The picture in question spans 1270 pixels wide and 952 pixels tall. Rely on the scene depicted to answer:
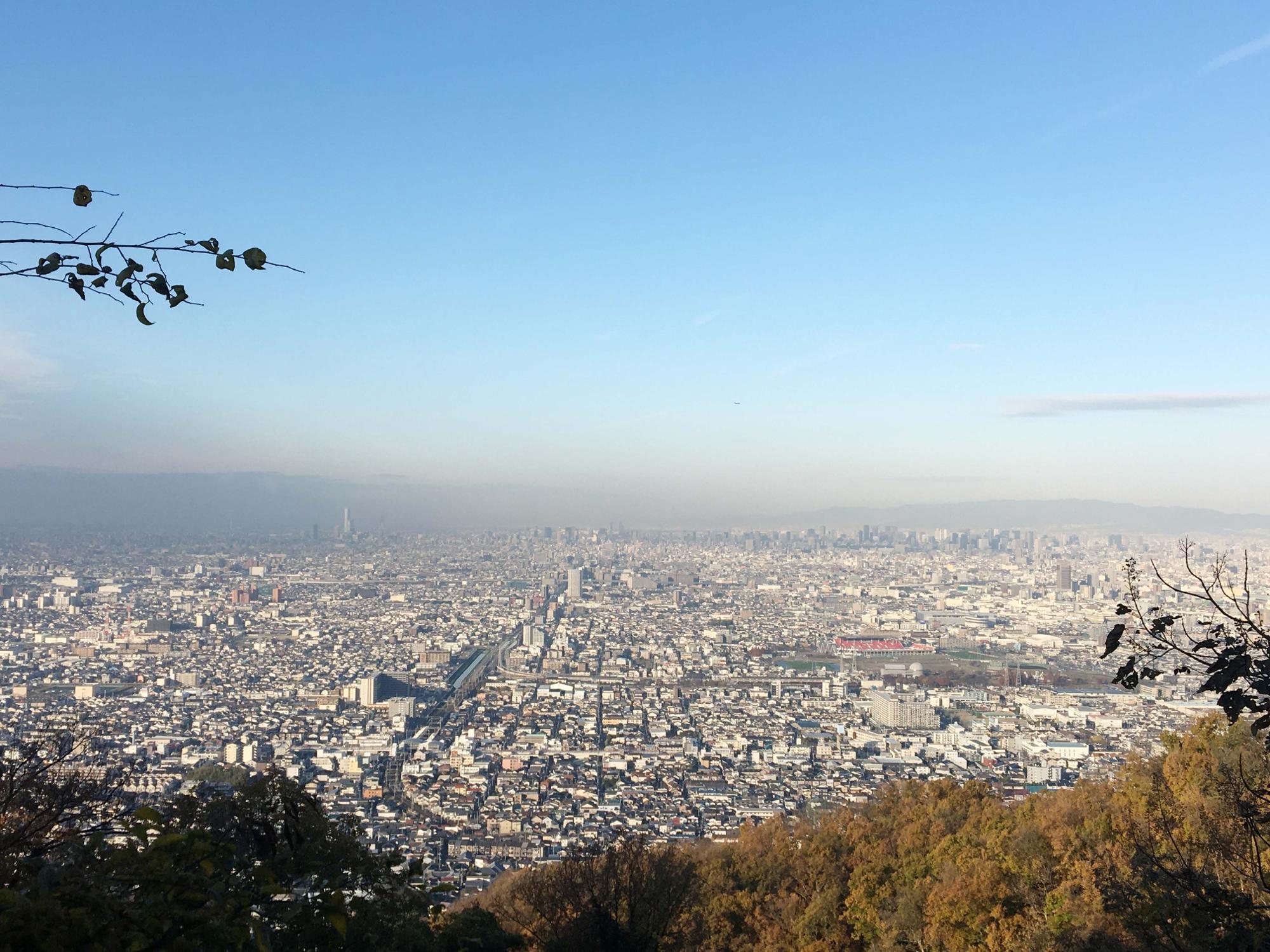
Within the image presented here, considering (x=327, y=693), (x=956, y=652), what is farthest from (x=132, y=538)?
(x=956, y=652)

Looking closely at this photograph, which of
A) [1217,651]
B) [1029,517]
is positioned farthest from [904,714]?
[1029,517]

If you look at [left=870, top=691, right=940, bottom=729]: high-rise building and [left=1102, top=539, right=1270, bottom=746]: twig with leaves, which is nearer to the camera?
[left=1102, top=539, right=1270, bottom=746]: twig with leaves

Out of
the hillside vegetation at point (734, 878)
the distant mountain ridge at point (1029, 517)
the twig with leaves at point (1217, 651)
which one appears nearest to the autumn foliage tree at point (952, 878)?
the hillside vegetation at point (734, 878)

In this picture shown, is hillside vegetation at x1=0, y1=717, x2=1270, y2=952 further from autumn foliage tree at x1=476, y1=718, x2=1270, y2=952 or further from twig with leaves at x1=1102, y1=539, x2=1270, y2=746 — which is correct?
twig with leaves at x1=1102, y1=539, x2=1270, y2=746

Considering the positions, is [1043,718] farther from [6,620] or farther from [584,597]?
[6,620]

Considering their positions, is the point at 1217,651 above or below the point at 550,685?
above

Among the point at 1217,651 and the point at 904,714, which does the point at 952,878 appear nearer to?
the point at 1217,651

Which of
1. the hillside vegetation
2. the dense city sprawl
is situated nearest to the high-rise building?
the dense city sprawl

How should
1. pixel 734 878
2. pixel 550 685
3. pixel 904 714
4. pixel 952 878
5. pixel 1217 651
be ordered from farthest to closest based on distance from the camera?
pixel 550 685 → pixel 904 714 → pixel 734 878 → pixel 952 878 → pixel 1217 651
